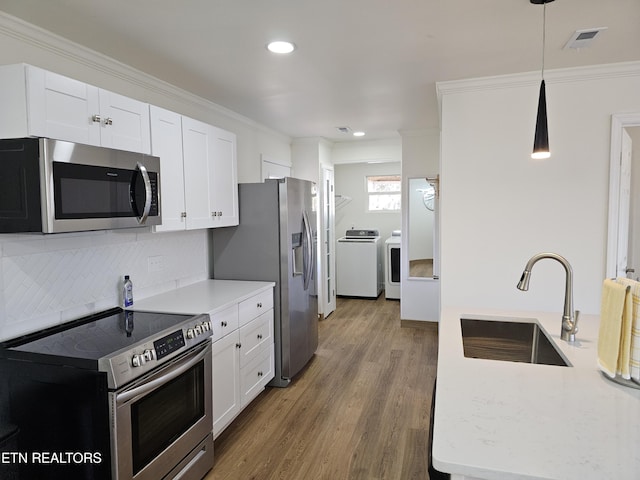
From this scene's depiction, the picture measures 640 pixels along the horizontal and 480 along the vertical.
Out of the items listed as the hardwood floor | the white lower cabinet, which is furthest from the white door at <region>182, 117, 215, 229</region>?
the hardwood floor

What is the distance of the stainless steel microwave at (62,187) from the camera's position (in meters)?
1.67

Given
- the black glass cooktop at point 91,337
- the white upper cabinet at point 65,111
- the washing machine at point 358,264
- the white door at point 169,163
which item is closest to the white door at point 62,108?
the white upper cabinet at point 65,111

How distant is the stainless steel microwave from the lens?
1.67m

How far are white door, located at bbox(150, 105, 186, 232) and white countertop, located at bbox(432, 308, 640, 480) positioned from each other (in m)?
1.89

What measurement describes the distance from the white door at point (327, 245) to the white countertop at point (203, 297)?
218 centimetres

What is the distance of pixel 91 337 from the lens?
6.49 feet

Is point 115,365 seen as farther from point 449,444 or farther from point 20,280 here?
point 449,444

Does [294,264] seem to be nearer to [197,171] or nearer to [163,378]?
[197,171]

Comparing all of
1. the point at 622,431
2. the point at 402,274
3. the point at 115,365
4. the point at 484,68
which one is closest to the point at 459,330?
the point at 622,431

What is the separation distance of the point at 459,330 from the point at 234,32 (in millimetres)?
1930

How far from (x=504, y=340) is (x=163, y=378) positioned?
1.75m

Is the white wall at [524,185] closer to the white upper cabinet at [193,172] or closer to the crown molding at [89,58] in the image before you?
the white upper cabinet at [193,172]

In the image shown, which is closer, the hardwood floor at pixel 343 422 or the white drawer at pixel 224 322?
the hardwood floor at pixel 343 422

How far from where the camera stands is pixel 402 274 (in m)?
5.11
